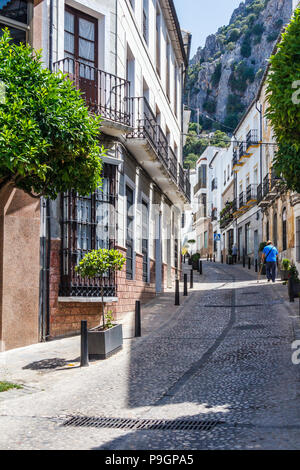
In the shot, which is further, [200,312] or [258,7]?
[258,7]

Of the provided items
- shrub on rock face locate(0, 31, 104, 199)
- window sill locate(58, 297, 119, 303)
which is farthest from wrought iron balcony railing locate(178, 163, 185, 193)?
shrub on rock face locate(0, 31, 104, 199)

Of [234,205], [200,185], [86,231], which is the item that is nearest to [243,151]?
[234,205]

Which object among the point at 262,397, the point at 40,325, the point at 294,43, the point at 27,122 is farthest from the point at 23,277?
the point at 294,43

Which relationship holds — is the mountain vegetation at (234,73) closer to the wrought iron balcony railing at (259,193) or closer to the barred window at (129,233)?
the wrought iron balcony railing at (259,193)

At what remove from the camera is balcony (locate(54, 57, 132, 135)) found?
12.3 metres

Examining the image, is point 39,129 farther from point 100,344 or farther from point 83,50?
point 83,50

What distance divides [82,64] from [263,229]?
22825 millimetres

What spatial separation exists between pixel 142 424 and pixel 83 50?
982 centimetres

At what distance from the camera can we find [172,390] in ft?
22.3

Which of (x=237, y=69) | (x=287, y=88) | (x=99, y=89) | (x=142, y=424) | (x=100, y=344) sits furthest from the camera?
(x=237, y=69)

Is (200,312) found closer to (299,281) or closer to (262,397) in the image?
(299,281)

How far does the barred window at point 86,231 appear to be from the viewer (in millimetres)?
11703

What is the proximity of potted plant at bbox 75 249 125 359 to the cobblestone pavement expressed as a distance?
0.22 meters

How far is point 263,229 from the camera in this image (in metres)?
33.4
